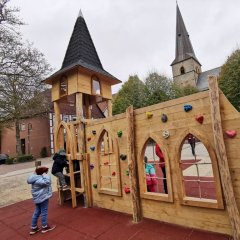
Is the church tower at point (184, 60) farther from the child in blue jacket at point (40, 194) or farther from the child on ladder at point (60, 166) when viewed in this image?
the child in blue jacket at point (40, 194)

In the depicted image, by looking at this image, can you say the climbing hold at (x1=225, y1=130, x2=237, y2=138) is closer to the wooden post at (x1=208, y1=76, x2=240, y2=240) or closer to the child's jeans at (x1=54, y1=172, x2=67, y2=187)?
the wooden post at (x1=208, y1=76, x2=240, y2=240)

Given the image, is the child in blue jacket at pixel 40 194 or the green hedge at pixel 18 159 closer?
the child in blue jacket at pixel 40 194

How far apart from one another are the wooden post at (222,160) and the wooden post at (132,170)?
190cm

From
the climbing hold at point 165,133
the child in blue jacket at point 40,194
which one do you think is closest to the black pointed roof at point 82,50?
the climbing hold at point 165,133

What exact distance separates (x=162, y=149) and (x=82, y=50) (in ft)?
17.2

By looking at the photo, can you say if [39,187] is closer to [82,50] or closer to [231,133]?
[231,133]

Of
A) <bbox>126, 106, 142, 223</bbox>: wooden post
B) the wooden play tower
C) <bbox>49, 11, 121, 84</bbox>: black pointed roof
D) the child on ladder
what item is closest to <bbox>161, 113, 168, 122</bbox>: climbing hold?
the wooden play tower

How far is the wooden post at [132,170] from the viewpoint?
4.66 m

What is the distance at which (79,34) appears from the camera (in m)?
8.19

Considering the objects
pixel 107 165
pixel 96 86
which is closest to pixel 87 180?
pixel 107 165

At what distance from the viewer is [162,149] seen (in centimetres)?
435

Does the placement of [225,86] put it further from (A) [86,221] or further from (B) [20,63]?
(A) [86,221]

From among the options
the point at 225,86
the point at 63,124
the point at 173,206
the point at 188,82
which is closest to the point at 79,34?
the point at 63,124

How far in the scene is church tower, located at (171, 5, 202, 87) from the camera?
51.2 m
